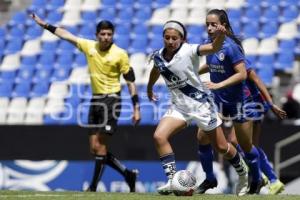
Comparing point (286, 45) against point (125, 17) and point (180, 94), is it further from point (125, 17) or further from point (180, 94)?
point (180, 94)

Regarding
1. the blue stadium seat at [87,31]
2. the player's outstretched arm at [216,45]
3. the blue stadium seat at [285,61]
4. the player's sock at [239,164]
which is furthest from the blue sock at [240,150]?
the blue stadium seat at [87,31]

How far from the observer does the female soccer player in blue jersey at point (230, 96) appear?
359 inches

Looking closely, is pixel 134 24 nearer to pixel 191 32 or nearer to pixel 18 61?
pixel 191 32

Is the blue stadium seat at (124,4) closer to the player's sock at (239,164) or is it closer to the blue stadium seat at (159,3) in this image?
the blue stadium seat at (159,3)

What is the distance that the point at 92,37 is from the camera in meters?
18.7

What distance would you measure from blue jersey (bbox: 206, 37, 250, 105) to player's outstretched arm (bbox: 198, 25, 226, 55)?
0.82 m

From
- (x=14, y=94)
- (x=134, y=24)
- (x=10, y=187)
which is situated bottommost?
(x=10, y=187)

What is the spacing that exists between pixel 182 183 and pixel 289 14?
9.96 meters

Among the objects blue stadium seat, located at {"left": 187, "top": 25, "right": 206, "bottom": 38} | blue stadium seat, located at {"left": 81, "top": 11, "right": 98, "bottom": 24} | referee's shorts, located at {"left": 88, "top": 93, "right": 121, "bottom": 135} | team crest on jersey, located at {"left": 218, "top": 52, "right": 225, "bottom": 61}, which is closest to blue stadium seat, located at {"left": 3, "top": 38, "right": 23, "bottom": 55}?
blue stadium seat, located at {"left": 81, "top": 11, "right": 98, "bottom": 24}

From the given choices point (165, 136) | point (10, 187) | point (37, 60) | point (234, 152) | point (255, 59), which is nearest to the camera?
point (165, 136)

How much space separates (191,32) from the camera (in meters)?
18.0

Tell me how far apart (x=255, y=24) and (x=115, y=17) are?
314cm

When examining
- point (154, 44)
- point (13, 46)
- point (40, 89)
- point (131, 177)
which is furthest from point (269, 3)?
point (131, 177)

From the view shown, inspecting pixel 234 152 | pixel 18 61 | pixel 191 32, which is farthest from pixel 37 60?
pixel 234 152
